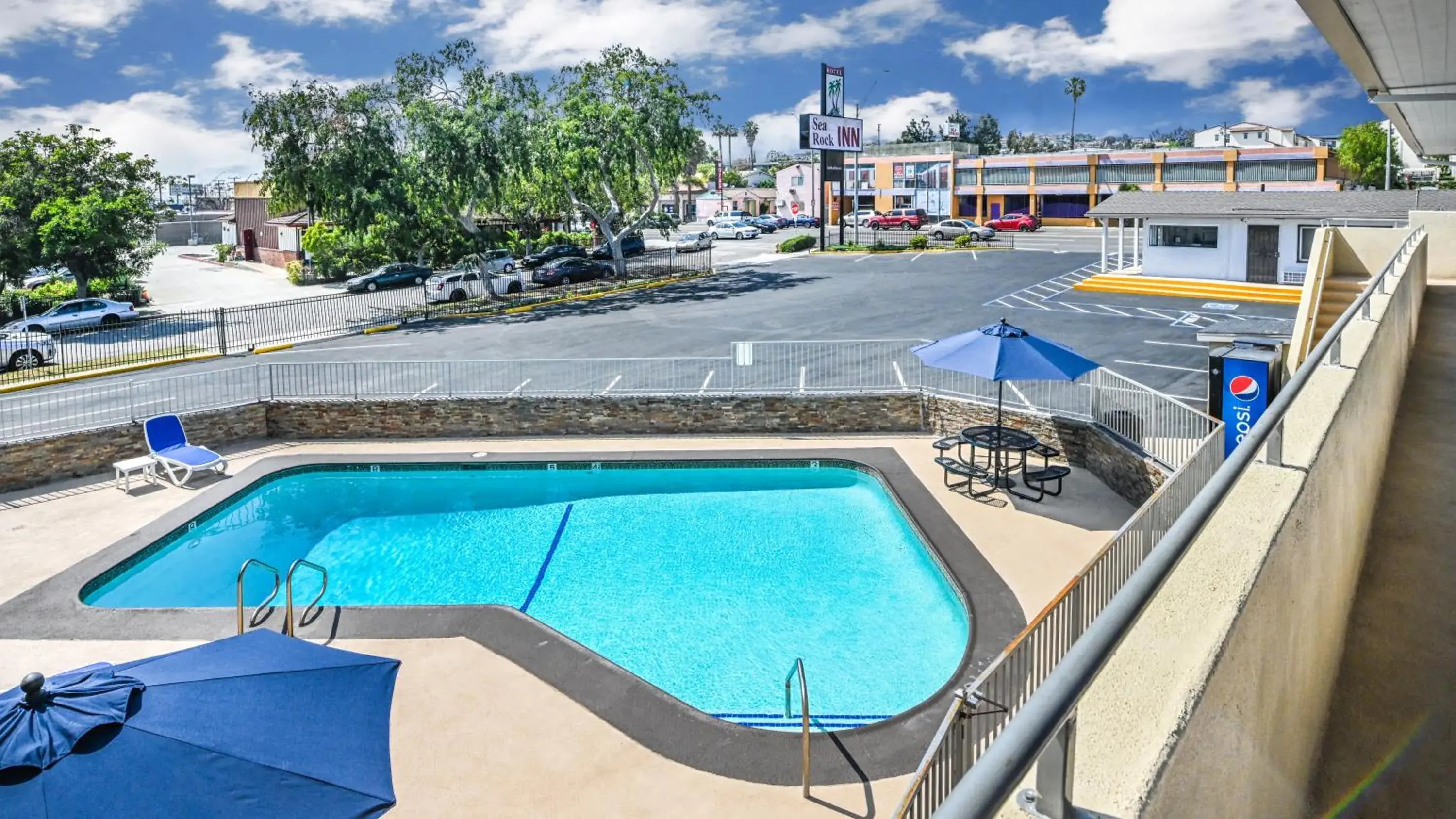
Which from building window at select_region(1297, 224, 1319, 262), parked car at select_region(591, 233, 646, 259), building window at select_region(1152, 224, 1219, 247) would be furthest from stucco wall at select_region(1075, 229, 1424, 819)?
parked car at select_region(591, 233, 646, 259)

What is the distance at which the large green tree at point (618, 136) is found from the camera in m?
41.0

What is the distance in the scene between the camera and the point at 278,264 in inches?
2436

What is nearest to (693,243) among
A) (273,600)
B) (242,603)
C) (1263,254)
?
(1263,254)

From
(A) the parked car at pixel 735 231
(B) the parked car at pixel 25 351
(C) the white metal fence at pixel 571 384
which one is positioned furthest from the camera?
(A) the parked car at pixel 735 231

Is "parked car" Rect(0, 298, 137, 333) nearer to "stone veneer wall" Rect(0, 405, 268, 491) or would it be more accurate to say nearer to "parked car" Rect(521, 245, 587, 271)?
"parked car" Rect(521, 245, 587, 271)

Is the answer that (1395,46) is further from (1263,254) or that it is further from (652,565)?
(1263,254)

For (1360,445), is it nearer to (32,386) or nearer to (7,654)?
(7,654)

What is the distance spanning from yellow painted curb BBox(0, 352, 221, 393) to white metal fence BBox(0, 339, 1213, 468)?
30.9 inches

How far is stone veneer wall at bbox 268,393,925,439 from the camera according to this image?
67.2 ft

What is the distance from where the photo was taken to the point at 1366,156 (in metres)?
68.3

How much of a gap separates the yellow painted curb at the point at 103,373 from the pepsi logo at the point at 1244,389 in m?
28.2

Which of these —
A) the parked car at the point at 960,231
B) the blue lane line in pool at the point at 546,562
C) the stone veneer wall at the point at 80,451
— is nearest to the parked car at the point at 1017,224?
the parked car at the point at 960,231

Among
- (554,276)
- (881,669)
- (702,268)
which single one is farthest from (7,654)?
(702,268)

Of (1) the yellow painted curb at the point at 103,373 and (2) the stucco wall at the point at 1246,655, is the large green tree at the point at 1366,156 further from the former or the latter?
(2) the stucco wall at the point at 1246,655
